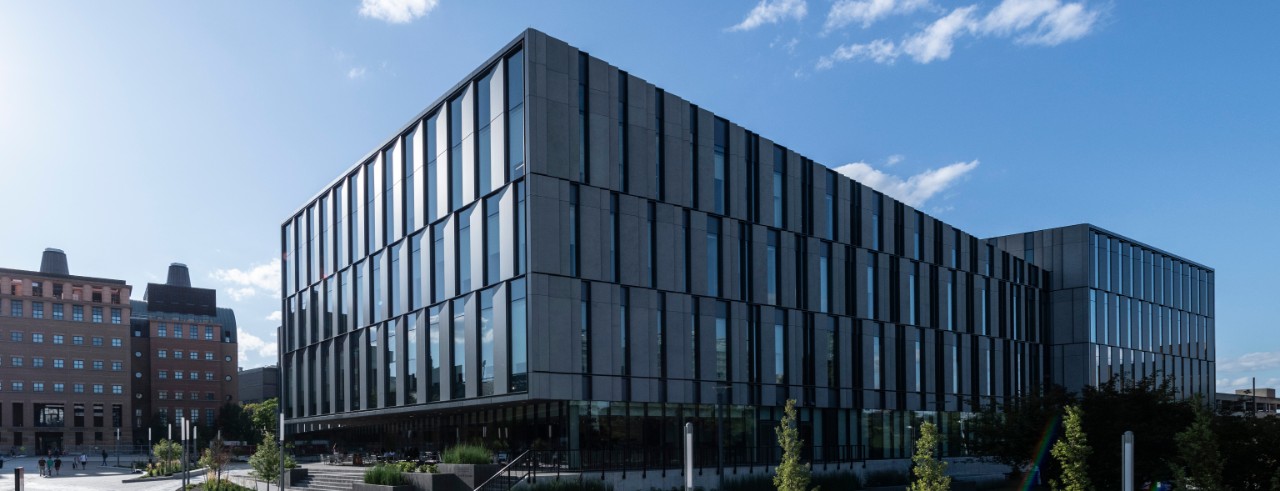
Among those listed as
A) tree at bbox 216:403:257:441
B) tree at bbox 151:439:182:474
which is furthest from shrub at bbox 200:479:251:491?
tree at bbox 216:403:257:441

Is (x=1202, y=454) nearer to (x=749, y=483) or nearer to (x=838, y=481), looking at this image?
(x=749, y=483)

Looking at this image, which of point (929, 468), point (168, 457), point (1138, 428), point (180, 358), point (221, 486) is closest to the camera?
point (929, 468)

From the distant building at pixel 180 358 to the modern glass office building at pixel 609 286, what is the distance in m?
94.2

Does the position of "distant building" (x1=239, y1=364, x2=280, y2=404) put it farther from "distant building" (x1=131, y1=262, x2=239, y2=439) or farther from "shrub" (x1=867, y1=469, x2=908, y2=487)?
"shrub" (x1=867, y1=469, x2=908, y2=487)

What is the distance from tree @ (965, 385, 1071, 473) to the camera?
117 ft

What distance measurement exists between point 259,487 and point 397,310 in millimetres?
9854

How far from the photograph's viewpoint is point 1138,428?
107 feet

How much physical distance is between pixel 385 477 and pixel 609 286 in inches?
437

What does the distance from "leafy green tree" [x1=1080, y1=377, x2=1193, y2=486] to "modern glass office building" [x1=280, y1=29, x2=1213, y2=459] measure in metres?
13.7

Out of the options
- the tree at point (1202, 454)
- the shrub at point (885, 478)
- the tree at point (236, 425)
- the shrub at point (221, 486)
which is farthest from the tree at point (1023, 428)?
the tree at point (236, 425)

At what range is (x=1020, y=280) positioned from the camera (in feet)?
218

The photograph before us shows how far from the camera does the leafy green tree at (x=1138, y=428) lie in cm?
3206

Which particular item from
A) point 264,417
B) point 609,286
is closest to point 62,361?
point 264,417

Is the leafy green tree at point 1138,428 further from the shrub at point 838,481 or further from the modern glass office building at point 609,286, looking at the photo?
the modern glass office building at point 609,286
